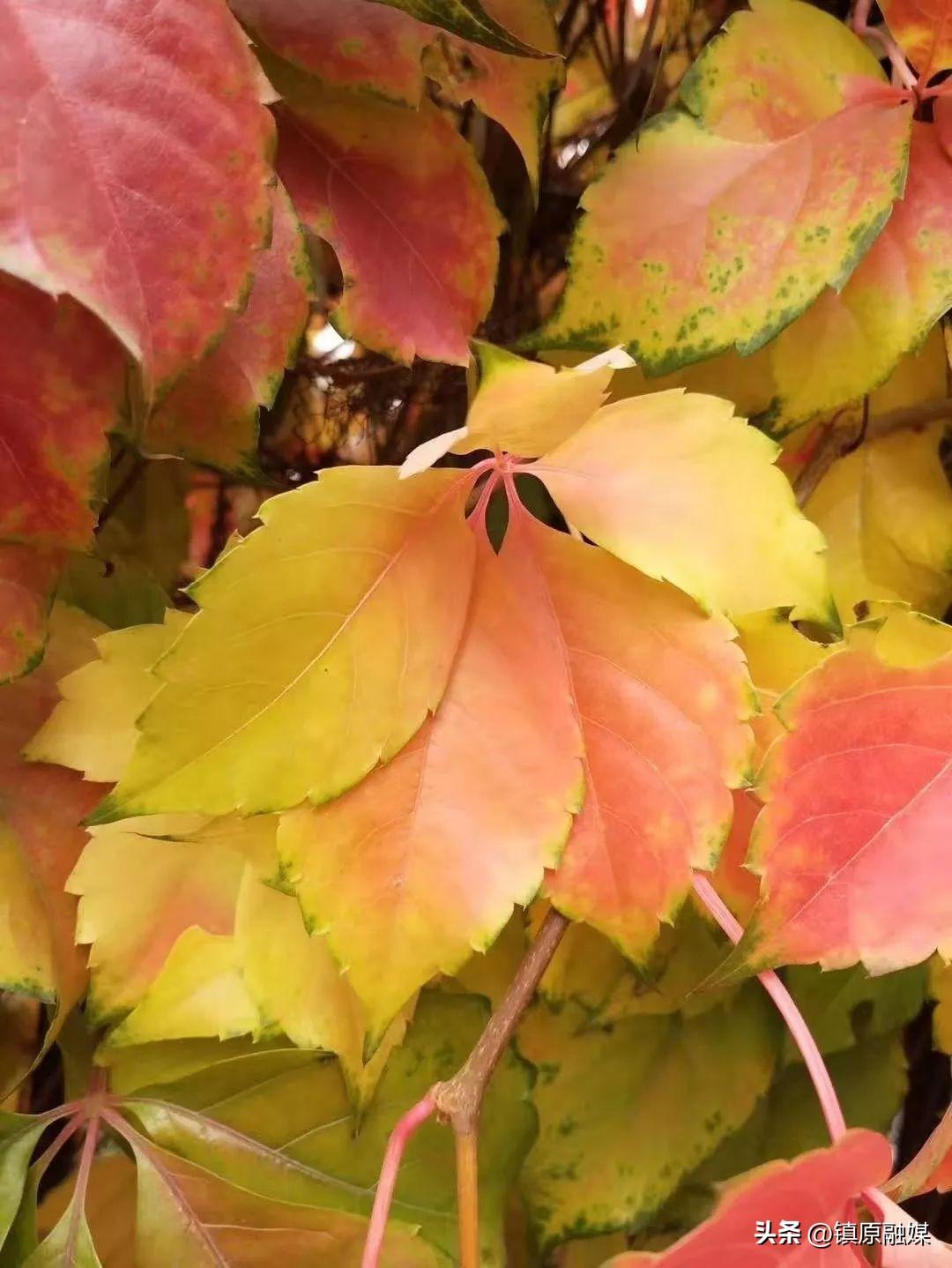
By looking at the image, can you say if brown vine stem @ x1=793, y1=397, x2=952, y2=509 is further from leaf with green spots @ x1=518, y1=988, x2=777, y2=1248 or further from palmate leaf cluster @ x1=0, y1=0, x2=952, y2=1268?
leaf with green spots @ x1=518, y1=988, x2=777, y2=1248

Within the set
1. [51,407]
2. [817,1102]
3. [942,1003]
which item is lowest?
[817,1102]

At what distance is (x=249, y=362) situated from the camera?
0.30m

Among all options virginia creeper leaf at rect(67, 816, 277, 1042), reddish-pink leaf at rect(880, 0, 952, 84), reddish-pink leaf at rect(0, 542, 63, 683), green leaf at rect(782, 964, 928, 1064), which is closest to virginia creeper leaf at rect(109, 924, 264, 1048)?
virginia creeper leaf at rect(67, 816, 277, 1042)

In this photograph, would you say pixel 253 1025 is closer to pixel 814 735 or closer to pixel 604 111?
pixel 814 735

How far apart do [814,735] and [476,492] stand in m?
0.14

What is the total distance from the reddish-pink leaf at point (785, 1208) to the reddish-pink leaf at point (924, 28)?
335mm

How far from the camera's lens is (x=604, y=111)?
15.6 inches

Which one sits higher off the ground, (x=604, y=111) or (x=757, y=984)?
(x=604, y=111)

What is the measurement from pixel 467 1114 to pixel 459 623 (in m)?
0.13

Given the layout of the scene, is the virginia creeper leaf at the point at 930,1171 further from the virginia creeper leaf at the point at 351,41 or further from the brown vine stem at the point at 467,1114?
the virginia creeper leaf at the point at 351,41

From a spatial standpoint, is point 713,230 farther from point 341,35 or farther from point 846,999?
point 846,999

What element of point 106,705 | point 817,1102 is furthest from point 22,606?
point 817,1102

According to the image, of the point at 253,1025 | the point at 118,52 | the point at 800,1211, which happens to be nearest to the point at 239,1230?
the point at 253,1025

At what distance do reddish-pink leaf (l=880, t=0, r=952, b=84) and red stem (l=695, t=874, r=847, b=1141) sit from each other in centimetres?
28
